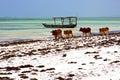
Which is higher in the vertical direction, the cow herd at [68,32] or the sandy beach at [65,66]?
the sandy beach at [65,66]

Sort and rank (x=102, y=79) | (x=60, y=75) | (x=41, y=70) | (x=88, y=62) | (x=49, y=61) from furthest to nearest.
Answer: (x=49, y=61), (x=88, y=62), (x=41, y=70), (x=60, y=75), (x=102, y=79)

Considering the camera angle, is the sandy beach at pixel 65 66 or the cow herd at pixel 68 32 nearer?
the sandy beach at pixel 65 66

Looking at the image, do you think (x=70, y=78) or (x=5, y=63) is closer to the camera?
(x=70, y=78)

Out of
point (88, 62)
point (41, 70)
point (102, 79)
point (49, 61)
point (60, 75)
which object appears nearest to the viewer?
point (102, 79)

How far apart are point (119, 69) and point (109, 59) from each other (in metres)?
2.65

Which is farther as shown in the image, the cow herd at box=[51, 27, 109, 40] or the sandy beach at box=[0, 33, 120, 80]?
the cow herd at box=[51, 27, 109, 40]

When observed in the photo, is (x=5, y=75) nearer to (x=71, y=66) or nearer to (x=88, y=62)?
(x=71, y=66)

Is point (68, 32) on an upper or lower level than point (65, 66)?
lower

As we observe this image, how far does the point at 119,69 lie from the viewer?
15.2 metres

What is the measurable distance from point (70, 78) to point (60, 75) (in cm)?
78

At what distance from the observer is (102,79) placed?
13.7 m

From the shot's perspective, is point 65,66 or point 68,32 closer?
point 65,66

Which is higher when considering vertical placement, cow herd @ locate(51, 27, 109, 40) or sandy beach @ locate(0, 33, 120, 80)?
sandy beach @ locate(0, 33, 120, 80)

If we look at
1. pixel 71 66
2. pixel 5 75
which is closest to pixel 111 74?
pixel 71 66
